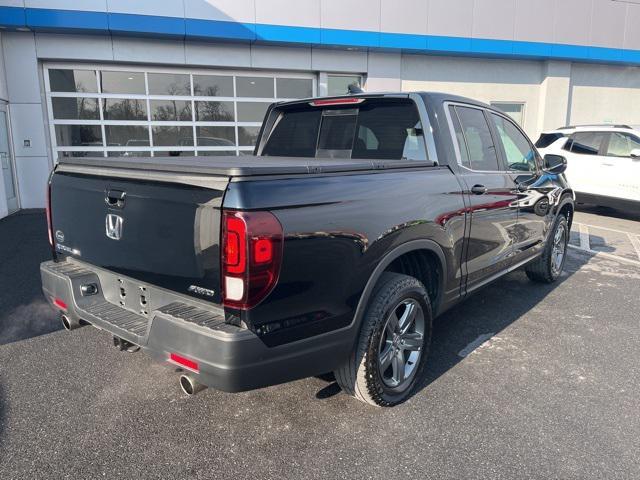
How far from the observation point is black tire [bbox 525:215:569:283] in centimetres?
531

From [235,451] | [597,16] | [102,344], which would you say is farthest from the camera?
[597,16]

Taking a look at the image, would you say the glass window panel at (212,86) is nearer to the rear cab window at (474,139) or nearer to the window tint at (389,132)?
the window tint at (389,132)

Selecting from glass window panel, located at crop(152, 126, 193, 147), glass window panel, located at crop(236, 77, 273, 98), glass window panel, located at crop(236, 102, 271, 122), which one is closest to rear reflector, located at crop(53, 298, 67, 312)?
glass window panel, located at crop(152, 126, 193, 147)

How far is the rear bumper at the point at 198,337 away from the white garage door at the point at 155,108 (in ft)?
30.5

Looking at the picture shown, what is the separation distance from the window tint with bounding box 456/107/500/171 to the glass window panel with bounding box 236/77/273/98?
9.71 m

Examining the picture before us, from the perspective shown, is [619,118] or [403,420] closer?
[403,420]

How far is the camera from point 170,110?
12164 mm

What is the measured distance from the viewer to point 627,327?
4.40m

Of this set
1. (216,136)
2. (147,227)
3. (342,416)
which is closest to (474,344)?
(342,416)

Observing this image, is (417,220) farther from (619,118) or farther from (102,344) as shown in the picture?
(619,118)

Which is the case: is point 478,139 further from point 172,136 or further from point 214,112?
point 172,136

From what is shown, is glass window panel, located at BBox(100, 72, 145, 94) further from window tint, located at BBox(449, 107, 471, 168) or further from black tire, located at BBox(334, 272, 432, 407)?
black tire, located at BBox(334, 272, 432, 407)

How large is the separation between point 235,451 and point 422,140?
240cm

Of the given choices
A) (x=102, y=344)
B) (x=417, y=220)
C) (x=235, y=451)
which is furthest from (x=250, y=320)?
(x=102, y=344)
